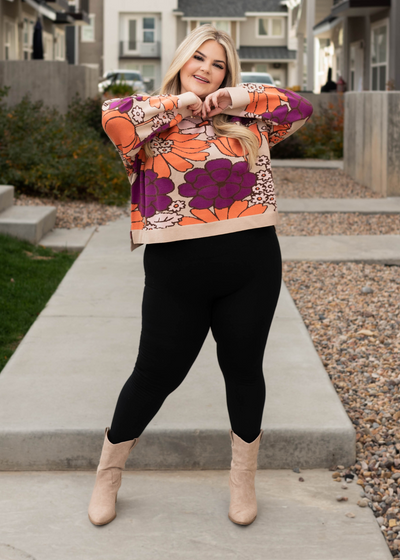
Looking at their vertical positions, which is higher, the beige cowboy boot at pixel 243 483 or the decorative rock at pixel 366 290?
the decorative rock at pixel 366 290

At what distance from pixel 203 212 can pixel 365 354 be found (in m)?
2.14

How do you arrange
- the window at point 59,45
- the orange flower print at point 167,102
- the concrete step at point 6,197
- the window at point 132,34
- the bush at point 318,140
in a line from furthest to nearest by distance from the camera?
the window at point 132,34
the window at point 59,45
the bush at point 318,140
the concrete step at point 6,197
the orange flower print at point 167,102

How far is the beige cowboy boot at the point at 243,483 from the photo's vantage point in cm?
244

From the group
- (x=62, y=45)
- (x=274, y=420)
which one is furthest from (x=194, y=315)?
(x=62, y=45)

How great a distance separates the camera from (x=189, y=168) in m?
2.19

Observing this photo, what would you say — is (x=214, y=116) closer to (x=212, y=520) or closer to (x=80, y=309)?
(x=212, y=520)

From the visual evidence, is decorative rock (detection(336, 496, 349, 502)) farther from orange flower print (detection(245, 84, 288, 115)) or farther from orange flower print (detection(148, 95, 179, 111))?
orange flower print (detection(148, 95, 179, 111))

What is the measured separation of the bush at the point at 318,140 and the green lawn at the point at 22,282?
31.8 feet

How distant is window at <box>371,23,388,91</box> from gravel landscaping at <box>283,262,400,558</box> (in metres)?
12.8

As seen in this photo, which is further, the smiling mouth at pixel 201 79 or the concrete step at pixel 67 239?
the concrete step at pixel 67 239

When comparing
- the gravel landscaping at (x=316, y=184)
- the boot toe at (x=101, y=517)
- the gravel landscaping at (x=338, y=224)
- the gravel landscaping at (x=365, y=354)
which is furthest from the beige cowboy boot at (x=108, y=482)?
the gravel landscaping at (x=316, y=184)

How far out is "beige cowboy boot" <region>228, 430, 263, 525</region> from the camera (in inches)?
95.9

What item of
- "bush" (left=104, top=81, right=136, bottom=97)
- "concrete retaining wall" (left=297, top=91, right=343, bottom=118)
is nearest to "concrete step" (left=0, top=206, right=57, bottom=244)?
"bush" (left=104, top=81, right=136, bottom=97)

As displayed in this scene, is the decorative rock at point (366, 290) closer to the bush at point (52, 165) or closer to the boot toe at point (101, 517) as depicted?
the boot toe at point (101, 517)
